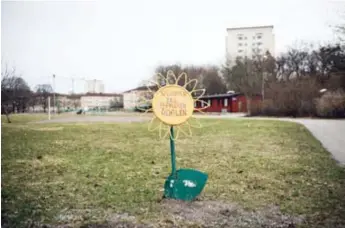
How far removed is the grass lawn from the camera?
276 centimetres

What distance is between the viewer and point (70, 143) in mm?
6934

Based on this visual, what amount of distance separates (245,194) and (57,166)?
2428 mm

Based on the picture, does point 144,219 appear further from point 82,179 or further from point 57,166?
point 57,166

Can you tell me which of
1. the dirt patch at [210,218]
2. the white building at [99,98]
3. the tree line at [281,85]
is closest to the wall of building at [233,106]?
the tree line at [281,85]

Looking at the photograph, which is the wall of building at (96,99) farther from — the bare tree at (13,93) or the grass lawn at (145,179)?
the bare tree at (13,93)

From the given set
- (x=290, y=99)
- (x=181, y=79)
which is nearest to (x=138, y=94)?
(x=181, y=79)

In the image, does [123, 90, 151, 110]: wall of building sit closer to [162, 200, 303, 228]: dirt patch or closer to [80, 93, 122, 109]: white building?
[80, 93, 122, 109]: white building

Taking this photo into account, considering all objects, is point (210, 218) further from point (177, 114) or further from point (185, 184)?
point (177, 114)

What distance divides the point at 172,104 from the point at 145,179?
1.23m

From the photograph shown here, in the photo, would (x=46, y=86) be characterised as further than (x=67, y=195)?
Yes

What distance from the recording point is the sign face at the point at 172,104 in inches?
112

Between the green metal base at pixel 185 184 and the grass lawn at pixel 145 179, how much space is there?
135 mm

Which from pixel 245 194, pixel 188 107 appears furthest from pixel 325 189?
pixel 188 107

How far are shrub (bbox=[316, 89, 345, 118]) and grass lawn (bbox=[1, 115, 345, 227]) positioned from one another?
201 centimetres
